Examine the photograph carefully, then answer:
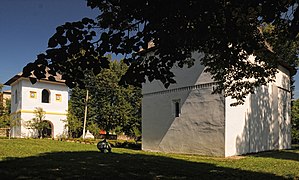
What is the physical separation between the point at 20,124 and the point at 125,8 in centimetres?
2962

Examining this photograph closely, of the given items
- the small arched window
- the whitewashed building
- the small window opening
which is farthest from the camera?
the small arched window

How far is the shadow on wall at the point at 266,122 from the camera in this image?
18.0m

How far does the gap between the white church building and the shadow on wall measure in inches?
819

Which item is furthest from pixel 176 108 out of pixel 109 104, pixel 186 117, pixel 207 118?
pixel 109 104

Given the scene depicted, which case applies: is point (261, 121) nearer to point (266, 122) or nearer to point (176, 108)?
point (266, 122)

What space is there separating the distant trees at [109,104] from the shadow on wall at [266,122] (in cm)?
2213

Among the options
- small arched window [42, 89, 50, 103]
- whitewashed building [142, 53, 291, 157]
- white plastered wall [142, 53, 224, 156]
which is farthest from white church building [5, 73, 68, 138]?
whitewashed building [142, 53, 291, 157]

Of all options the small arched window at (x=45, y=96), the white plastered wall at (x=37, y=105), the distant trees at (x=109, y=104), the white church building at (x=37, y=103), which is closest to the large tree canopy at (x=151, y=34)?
the white church building at (x=37, y=103)

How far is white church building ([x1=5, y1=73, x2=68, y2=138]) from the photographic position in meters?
31.2

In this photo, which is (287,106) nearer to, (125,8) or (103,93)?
(125,8)

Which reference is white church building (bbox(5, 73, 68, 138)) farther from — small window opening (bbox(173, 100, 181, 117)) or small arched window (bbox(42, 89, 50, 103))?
small window opening (bbox(173, 100, 181, 117))

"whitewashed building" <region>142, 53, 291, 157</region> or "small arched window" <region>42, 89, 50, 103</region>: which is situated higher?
"small arched window" <region>42, 89, 50, 103</region>

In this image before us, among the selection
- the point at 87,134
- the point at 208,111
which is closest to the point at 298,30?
the point at 208,111

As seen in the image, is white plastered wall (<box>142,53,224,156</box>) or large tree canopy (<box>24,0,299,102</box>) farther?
white plastered wall (<box>142,53,224,156</box>)
